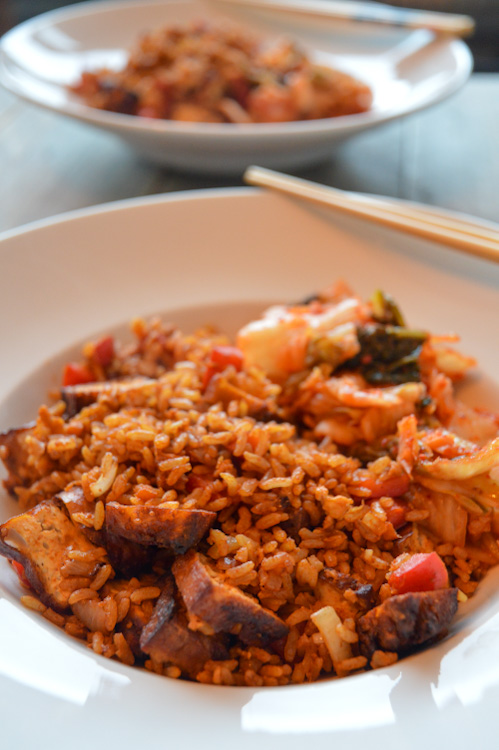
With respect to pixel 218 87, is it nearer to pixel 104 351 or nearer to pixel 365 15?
pixel 365 15

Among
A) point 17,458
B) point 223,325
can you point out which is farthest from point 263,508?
point 223,325

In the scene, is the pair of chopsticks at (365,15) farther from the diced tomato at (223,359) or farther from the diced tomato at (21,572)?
the diced tomato at (21,572)

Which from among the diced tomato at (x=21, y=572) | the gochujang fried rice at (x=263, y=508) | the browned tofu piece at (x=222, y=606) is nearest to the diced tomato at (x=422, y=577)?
the gochujang fried rice at (x=263, y=508)

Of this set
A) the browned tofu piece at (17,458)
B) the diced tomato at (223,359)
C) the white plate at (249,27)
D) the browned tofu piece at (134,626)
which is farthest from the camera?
the white plate at (249,27)

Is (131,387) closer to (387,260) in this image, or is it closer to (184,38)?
(387,260)

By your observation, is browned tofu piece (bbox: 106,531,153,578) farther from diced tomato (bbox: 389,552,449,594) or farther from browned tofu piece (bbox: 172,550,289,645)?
diced tomato (bbox: 389,552,449,594)
